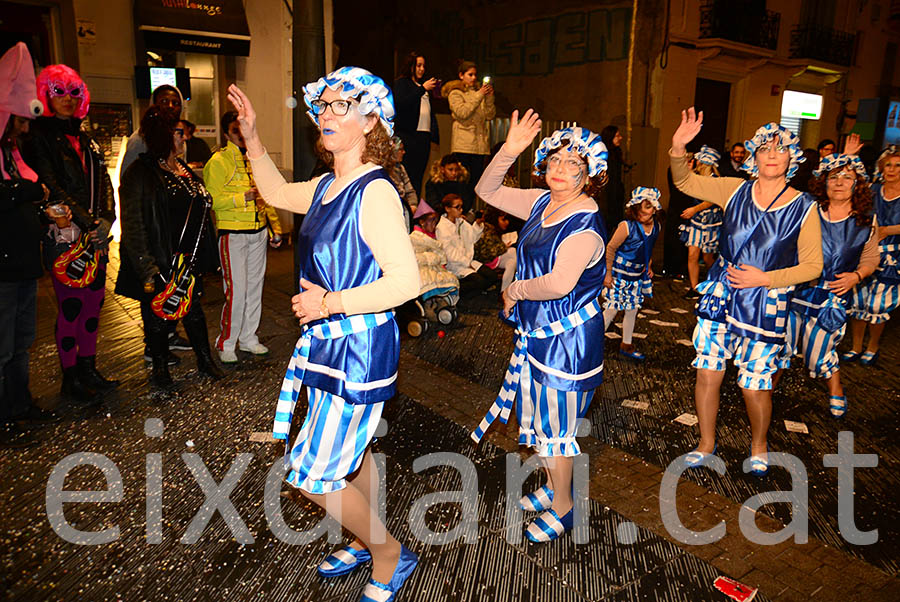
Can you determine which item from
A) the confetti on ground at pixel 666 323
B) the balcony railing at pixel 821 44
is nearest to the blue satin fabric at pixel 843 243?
the confetti on ground at pixel 666 323

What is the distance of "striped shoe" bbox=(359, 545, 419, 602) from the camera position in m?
3.04

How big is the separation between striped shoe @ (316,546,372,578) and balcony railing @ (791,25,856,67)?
862 inches

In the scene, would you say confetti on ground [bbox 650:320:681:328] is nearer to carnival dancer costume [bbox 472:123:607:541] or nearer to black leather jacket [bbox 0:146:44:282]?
carnival dancer costume [bbox 472:123:607:541]

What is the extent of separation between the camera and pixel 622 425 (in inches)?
206

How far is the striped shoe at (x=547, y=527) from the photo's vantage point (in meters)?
3.59

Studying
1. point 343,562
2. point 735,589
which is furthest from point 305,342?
point 735,589

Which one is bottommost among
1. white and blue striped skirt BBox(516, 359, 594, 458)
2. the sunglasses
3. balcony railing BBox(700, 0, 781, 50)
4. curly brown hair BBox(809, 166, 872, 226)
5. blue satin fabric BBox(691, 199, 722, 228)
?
white and blue striped skirt BBox(516, 359, 594, 458)

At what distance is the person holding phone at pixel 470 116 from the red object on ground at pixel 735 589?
787 centimetres

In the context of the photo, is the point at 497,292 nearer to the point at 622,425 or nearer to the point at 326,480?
the point at 622,425

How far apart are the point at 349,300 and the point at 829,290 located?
172 inches

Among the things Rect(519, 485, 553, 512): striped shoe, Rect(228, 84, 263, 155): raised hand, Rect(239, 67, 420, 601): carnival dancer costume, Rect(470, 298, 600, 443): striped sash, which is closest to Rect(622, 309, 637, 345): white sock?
Rect(519, 485, 553, 512): striped shoe

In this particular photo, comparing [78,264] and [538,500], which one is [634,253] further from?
[78,264]

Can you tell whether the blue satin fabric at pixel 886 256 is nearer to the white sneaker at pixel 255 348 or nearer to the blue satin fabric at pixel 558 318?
the blue satin fabric at pixel 558 318

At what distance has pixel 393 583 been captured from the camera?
122 inches
